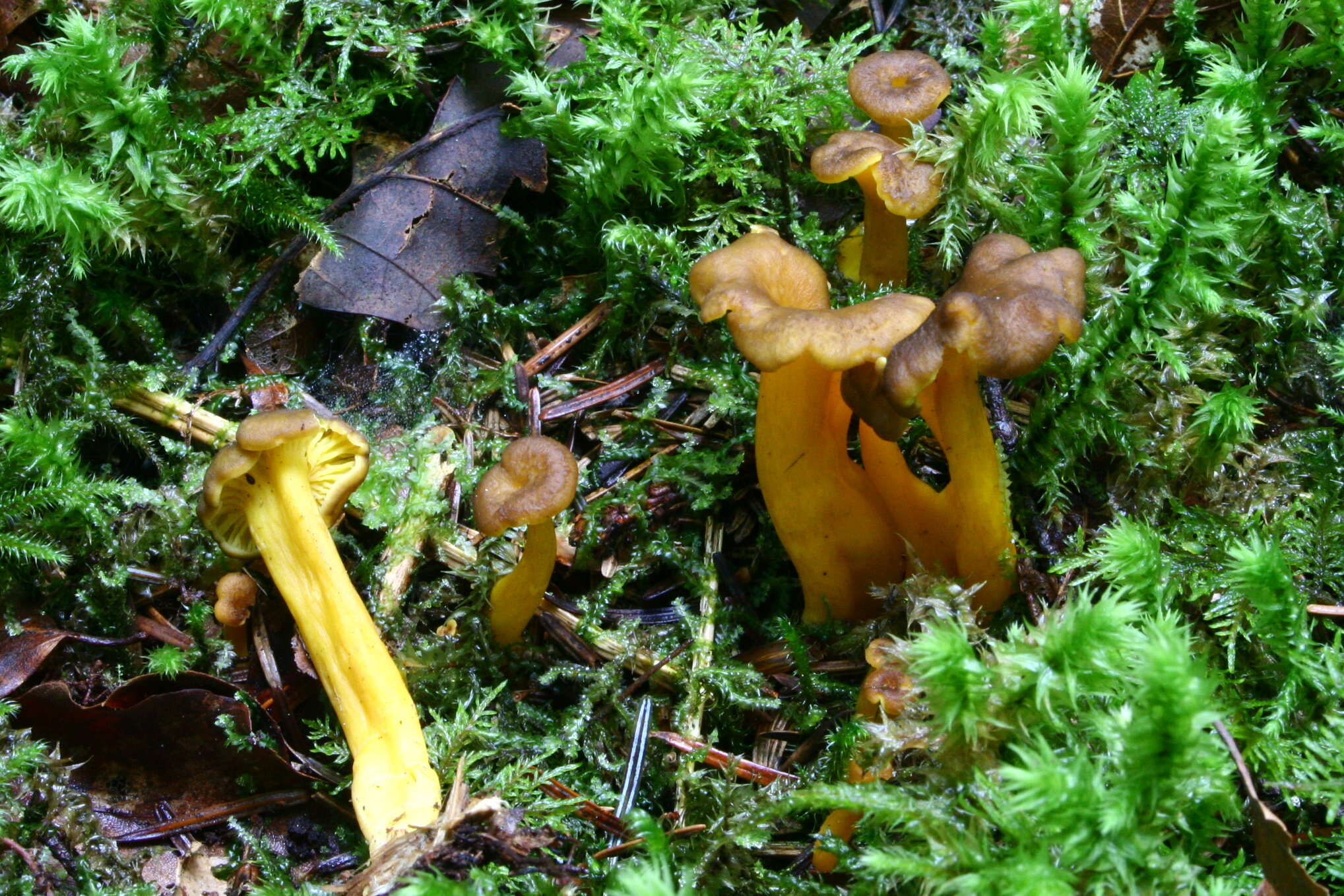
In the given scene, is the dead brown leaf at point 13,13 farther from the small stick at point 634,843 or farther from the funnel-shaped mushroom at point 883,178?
the small stick at point 634,843

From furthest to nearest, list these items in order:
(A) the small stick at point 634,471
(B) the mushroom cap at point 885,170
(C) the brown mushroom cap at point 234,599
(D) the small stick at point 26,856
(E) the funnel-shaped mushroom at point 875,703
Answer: (A) the small stick at point 634,471, (C) the brown mushroom cap at point 234,599, (B) the mushroom cap at point 885,170, (D) the small stick at point 26,856, (E) the funnel-shaped mushroom at point 875,703

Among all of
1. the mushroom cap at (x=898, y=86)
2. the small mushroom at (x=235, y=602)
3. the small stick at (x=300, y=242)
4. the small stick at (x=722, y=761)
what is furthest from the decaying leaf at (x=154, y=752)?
the mushroom cap at (x=898, y=86)

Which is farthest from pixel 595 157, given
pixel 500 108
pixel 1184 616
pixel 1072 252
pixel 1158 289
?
pixel 1184 616

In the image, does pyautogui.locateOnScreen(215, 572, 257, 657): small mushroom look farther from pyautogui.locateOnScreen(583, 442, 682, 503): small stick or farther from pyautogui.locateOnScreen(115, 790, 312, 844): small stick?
pyautogui.locateOnScreen(583, 442, 682, 503): small stick

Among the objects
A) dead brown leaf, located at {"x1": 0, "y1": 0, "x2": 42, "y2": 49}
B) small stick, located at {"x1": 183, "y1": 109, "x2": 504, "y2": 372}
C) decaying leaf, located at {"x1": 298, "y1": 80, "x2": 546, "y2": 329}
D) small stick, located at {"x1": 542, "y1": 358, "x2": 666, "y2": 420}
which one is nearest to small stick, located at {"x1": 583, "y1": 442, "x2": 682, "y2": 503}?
small stick, located at {"x1": 542, "y1": 358, "x2": 666, "y2": 420}

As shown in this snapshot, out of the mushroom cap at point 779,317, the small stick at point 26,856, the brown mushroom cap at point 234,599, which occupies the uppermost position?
the mushroom cap at point 779,317

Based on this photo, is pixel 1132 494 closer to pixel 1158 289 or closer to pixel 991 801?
pixel 1158 289

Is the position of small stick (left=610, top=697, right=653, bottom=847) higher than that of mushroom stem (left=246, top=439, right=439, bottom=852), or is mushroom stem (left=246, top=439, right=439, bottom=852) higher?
mushroom stem (left=246, top=439, right=439, bottom=852)
